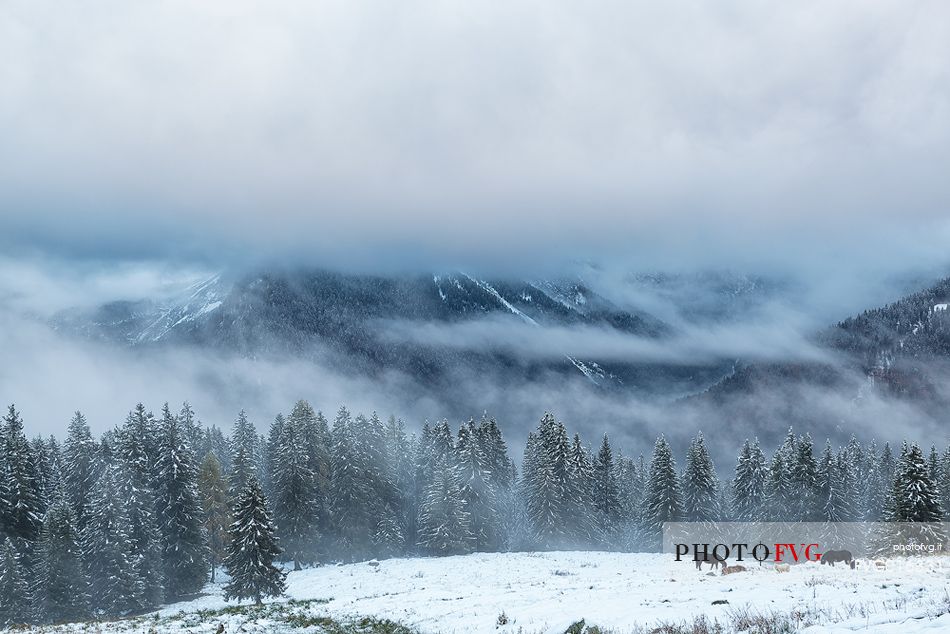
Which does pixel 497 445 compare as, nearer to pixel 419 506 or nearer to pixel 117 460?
pixel 419 506

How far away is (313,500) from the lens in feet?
213

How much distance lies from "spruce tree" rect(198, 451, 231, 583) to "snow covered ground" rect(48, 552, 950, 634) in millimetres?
25526

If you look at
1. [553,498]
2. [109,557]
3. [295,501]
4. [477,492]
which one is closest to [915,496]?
[553,498]

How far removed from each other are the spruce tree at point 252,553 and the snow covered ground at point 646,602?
4.15 metres

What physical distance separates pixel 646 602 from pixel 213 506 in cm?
5168

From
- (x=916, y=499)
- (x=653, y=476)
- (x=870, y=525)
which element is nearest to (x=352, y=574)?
(x=653, y=476)

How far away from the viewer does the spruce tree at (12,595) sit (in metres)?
43.0

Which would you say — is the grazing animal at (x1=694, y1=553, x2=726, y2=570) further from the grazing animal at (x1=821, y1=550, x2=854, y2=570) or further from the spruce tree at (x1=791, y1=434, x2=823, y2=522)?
the spruce tree at (x1=791, y1=434, x2=823, y2=522)

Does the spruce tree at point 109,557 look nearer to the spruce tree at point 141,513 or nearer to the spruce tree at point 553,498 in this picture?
the spruce tree at point 141,513

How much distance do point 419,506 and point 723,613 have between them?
2402 inches

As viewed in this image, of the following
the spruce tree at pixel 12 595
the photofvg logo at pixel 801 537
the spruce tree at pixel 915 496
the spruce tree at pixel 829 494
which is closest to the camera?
the spruce tree at pixel 12 595

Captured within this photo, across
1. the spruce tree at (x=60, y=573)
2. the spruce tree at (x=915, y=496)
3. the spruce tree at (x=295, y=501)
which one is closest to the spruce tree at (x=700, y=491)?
the spruce tree at (x=915, y=496)

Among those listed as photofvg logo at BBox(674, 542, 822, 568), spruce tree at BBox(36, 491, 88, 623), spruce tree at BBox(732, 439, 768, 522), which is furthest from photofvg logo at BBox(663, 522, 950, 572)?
spruce tree at BBox(36, 491, 88, 623)

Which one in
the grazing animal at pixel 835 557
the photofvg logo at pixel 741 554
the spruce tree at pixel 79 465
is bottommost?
the photofvg logo at pixel 741 554
